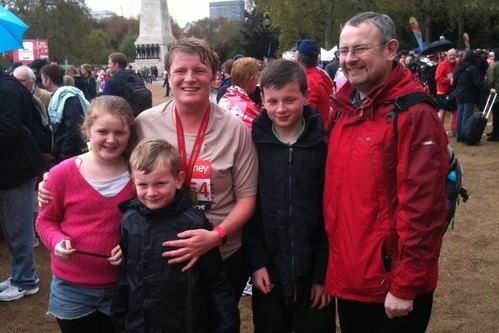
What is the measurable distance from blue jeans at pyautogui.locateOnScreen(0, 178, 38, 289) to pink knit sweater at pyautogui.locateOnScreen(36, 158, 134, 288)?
6.63ft

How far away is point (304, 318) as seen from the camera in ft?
9.17

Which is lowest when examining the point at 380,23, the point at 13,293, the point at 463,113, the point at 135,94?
the point at 13,293

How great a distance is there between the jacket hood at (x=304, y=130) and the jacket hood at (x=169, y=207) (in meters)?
0.49

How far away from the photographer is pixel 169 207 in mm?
2434

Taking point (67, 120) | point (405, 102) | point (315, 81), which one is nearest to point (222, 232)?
point (405, 102)

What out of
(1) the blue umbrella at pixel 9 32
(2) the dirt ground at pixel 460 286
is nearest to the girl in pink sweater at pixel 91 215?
(2) the dirt ground at pixel 460 286

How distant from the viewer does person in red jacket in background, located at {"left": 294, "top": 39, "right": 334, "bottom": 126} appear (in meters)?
5.75

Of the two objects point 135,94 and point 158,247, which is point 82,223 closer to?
point 158,247

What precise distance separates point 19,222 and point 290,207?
9.65 feet

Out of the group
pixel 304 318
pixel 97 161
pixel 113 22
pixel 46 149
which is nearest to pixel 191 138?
pixel 97 161

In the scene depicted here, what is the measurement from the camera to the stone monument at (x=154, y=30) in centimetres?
5244

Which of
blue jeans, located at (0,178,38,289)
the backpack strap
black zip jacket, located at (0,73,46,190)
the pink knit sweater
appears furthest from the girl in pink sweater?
blue jeans, located at (0,178,38,289)

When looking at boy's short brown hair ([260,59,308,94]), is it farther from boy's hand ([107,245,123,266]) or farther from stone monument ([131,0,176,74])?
stone monument ([131,0,176,74])

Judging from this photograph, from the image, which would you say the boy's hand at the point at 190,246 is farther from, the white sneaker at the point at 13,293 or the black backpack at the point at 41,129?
the white sneaker at the point at 13,293
